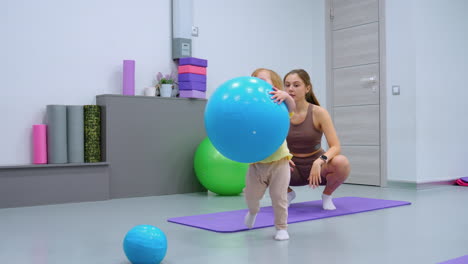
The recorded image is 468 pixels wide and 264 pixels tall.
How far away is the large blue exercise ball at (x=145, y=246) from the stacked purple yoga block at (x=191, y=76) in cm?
296

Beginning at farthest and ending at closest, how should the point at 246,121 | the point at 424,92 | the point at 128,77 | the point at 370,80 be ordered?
1. the point at 370,80
2. the point at 424,92
3. the point at 128,77
4. the point at 246,121

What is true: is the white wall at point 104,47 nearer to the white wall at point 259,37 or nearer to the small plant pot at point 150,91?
the white wall at point 259,37

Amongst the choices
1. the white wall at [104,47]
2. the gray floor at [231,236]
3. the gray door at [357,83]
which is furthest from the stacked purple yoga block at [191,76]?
the gray door at [357,83]

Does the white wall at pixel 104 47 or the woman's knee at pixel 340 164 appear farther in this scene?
the white wall at pixel 104 47

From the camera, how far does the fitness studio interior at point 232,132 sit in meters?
2.46

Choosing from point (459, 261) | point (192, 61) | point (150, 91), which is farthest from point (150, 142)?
point (459, 261)

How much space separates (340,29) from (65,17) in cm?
337

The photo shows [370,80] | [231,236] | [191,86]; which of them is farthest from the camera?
[370,80]

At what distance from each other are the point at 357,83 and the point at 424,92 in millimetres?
826

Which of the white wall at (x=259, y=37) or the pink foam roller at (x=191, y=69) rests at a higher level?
the white wall at (x=259, y=37)

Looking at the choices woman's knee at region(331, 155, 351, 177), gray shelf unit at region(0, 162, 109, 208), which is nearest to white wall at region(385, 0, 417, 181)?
woman's knee at region(331, 155, 351, 177)

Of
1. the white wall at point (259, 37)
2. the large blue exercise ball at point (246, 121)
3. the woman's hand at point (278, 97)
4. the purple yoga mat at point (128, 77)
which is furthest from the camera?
the white wall at point (259, 37)

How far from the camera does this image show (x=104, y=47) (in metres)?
4.64

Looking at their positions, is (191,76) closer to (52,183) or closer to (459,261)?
(52,183)
